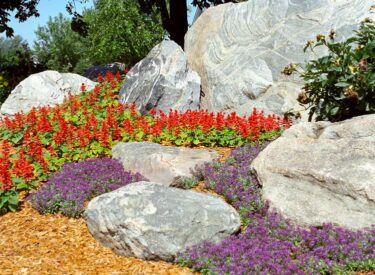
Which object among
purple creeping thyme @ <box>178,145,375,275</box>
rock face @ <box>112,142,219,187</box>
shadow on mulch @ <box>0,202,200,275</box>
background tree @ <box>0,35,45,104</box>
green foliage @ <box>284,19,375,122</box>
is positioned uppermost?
background tree @ <box>0,35,45,104</box>

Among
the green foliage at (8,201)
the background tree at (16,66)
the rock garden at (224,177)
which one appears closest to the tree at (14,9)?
the background tree at (16,66)

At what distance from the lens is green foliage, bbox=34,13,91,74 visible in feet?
84.0

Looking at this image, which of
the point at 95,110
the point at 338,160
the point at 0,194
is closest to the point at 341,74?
the point at 338,160

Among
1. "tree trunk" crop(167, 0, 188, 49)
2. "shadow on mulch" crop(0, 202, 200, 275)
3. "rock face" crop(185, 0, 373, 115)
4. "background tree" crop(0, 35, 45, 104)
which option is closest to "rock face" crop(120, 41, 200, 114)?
"rock face" crop(185, 0, 373, 115)

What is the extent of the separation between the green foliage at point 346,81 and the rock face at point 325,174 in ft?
1.82

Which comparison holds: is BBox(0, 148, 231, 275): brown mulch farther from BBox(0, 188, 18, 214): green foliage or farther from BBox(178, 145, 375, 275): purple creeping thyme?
BBox(178, 145, 375, 275): purple creeping thyme

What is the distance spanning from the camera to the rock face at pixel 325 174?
5.77m

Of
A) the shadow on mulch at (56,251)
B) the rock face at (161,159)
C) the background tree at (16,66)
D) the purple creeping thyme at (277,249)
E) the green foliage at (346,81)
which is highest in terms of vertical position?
the background tree at (16,66)

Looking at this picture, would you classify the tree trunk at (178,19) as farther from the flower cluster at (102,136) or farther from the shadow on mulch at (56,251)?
the shadow on mulch at (56,251)

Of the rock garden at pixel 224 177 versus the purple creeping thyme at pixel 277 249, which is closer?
the purple creeping thyme at pixel 277 249

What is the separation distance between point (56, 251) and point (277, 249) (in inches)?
96.8

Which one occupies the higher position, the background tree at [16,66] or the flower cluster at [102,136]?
the background tree at [16,66]

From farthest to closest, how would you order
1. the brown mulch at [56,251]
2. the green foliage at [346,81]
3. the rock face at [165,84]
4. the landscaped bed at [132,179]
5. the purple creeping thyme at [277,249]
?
the rock face at [165,84] → the green foliage at [346,81] → the brown mulch at [56,251] → the landscaped bed at [132,179] → the purple creeping thyme at [277,249]

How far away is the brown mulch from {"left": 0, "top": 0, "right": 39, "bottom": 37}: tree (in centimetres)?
1030
